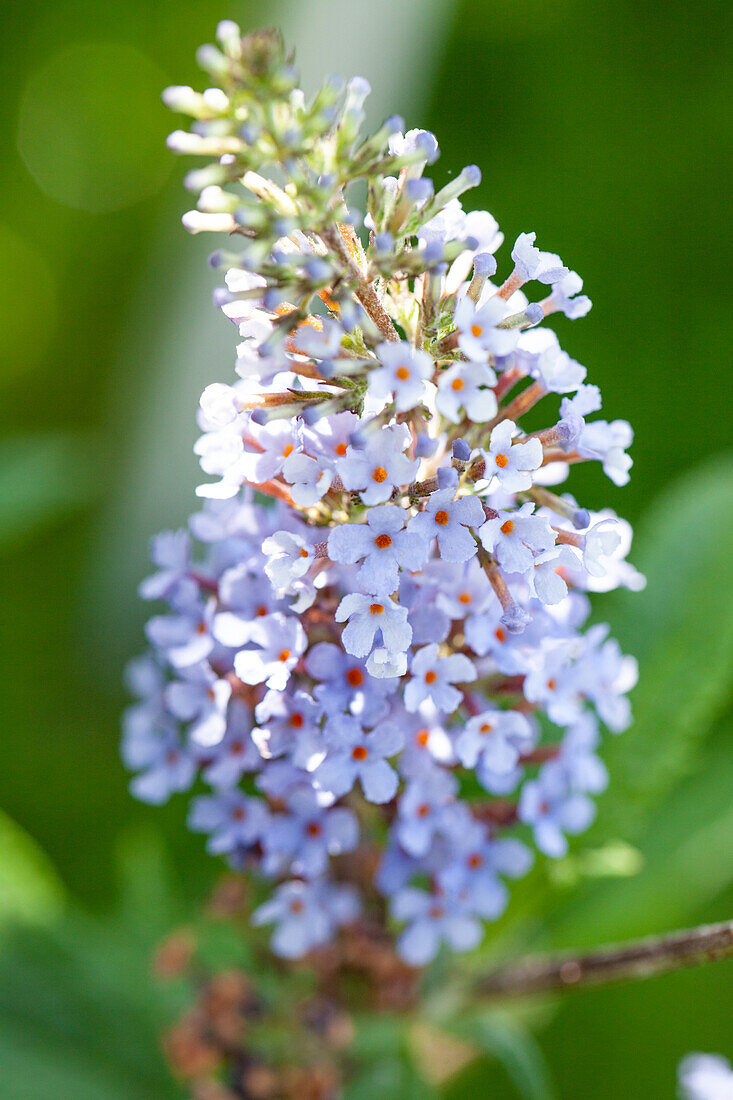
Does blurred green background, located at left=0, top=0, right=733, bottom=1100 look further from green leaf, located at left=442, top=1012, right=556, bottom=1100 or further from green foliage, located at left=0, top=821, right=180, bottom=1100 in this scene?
green leaf, located at left=442, top=1012, right=556, bottom=1100

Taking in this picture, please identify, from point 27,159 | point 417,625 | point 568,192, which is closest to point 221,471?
point 417,625

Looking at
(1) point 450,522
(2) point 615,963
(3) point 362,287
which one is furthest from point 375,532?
(2) point 615,963

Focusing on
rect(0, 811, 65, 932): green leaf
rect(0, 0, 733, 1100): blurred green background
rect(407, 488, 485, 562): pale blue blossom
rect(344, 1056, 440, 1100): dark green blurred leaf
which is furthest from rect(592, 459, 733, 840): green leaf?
rect(0, 811, 65, 932): green leaf

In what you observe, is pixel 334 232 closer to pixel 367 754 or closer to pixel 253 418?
pixel 253 418

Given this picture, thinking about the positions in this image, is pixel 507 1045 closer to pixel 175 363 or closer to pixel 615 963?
pixel 615 963

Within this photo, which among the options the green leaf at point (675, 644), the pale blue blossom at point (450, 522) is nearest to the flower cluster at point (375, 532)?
the pale blue blossom at point (450, 522)

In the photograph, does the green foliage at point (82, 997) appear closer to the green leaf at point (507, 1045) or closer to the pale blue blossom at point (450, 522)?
the green leaf at point (507, 1045)
